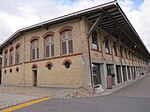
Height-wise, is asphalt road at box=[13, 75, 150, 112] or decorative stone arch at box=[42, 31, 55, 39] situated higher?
decorative stone arch at box=[42, 31, 55, 39]

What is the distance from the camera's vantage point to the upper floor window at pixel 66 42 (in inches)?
464

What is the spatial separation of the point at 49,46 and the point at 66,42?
1.88 metres

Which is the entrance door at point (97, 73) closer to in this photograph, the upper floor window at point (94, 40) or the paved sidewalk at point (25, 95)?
the upper floor window at point (94, 40)

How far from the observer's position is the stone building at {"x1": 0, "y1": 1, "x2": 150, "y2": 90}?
10.8 m

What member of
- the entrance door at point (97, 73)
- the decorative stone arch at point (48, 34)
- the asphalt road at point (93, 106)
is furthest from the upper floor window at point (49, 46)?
the asphalt road at point (93, 106)

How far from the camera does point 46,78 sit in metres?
12.6

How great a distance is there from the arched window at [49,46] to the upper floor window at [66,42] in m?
1.13

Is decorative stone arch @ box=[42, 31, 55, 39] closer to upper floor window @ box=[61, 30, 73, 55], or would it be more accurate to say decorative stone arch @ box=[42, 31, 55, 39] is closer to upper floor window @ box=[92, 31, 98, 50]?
upper floor window @ box=[61, 30, 73, 55]

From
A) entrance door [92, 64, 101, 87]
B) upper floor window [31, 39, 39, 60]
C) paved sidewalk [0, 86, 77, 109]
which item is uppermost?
upper floor window [31, 39, 39, 60]

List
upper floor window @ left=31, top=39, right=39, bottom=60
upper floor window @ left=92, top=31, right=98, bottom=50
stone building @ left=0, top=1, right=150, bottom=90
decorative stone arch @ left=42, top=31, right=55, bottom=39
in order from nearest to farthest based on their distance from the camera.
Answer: stone building @ left=0, top=1, right=150, bottom=90, upper floor window @ left=92, top=31, right=98, bottom=50, decorative stone arch @ left=42, top=31, right=55, bottom=39, upper floor window @ left=31, top=39, right=39, bottom=60

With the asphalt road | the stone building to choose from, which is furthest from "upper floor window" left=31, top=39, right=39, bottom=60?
the asphalt road

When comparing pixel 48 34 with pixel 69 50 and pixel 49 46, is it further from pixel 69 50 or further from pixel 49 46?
pixel 69 50

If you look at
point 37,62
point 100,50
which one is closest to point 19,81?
point 37,62

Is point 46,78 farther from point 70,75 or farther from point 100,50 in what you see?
point 100,50
